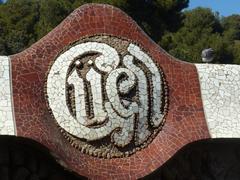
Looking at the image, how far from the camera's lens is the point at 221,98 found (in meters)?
7.29

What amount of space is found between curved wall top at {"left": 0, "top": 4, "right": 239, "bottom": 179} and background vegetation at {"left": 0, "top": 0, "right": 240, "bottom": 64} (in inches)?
435

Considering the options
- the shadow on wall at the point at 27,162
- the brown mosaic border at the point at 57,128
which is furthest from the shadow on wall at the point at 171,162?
the brown mosaic border at the point at 57,128

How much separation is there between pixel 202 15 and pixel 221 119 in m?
24.8

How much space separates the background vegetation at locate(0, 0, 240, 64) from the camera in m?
19.8

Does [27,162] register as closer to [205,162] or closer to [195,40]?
[205,162]

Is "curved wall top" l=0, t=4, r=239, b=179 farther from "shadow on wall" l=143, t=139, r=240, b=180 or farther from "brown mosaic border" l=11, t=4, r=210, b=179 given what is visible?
"shadow on wall" l=143, t=139, r=240, b=180

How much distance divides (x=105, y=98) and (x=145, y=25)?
13237mm

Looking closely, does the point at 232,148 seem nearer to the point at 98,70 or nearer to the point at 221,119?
the point at 221,119

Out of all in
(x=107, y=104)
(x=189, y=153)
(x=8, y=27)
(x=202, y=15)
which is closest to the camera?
(x=107, y=104)

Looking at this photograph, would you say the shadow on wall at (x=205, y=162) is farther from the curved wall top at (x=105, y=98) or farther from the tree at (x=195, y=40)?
the tree at (x=195, y=40)

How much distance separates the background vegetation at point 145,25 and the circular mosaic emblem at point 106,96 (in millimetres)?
11226

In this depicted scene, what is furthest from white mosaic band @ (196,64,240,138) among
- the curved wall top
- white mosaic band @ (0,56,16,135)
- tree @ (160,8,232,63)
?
tree @ (160,8,232,63)

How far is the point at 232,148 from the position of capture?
291 inches

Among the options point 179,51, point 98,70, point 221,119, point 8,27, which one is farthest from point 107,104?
point 8,27
